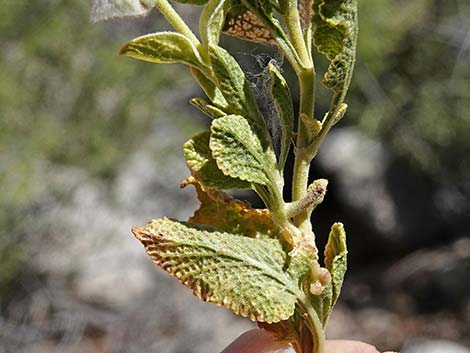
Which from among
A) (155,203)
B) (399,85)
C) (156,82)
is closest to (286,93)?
(156,82)

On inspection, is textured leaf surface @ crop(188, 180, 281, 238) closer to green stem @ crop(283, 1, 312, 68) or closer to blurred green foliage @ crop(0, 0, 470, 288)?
green stem @ crop(283, 1, 312, 68)

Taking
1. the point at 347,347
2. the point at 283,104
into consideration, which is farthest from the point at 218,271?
the point at 347,347

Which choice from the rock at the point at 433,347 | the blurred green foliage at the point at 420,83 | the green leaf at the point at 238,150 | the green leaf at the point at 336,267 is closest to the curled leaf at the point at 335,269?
the green leaf at the point at 336,267

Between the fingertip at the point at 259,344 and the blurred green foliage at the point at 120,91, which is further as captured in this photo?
the blurred green foliage at the point at 120,91

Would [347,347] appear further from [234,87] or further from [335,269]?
[234,87]

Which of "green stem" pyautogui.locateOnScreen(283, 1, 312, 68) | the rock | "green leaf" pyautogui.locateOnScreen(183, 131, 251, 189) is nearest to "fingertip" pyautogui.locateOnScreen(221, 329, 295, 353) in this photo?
"green leaf" pyautogui.locateOnScreen(183, 131, 251, 189)

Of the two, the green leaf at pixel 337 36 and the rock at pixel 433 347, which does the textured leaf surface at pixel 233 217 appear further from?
the rock at pixel 433 347
